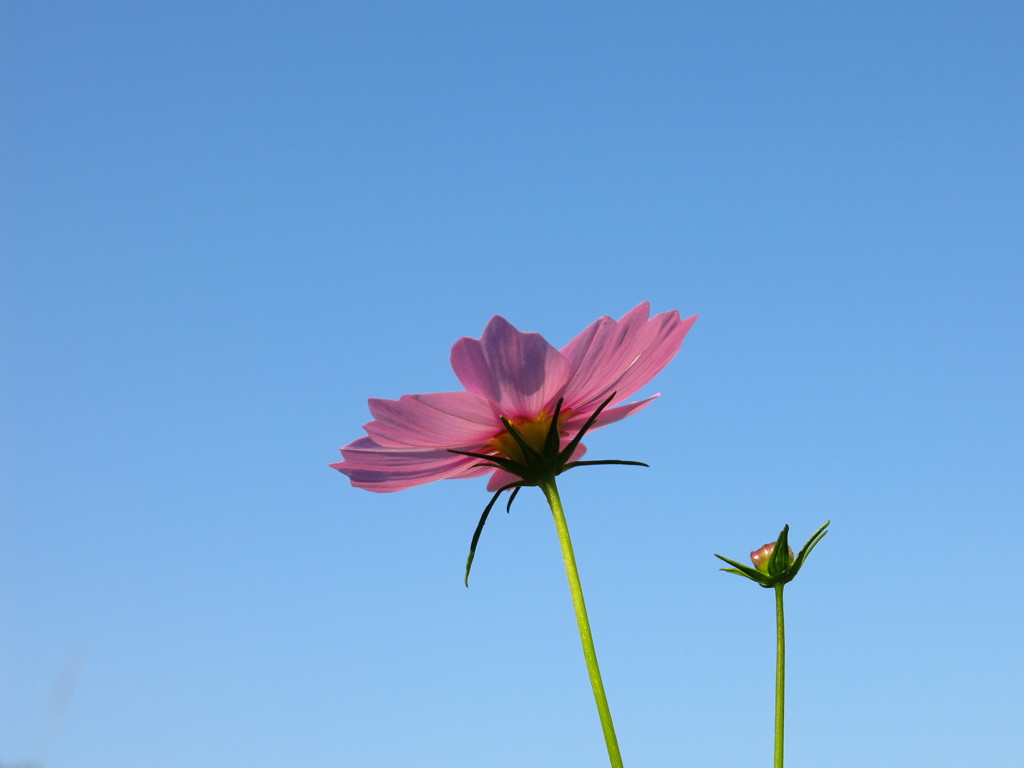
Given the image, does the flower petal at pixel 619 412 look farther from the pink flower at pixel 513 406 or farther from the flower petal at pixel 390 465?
the flower petal at pixel 390 465

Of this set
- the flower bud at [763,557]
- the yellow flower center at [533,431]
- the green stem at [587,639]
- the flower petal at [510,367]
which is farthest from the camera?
the flower bud at [763,557]

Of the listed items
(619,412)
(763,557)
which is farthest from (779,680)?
(619,412)

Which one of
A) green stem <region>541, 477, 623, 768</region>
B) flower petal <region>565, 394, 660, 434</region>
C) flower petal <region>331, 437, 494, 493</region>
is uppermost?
flower petal <region>565, 394, 660, 434</region>

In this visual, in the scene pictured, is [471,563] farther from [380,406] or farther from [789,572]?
[789,572]

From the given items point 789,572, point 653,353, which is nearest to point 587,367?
point 653,353

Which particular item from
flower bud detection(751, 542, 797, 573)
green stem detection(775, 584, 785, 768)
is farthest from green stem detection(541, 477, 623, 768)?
flower bud detection(751, 542, 797, 573)

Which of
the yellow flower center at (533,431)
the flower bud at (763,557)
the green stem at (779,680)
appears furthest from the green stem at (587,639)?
the flower bud at (763,557)

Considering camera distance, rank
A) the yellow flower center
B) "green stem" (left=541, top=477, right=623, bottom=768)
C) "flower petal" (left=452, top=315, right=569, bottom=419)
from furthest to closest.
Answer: the yellow flower center → "flower petal" (left=452, top=315, right=569, bottom=419) → "green stem" (left=541, top=477, right=623, bottom=768)

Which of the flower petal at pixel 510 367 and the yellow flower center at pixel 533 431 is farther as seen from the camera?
the yellow flower center at pixel 533 431

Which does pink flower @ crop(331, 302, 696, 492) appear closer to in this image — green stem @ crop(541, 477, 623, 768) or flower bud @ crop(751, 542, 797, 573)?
green stem @ crop(541, 477, 623, 768)
